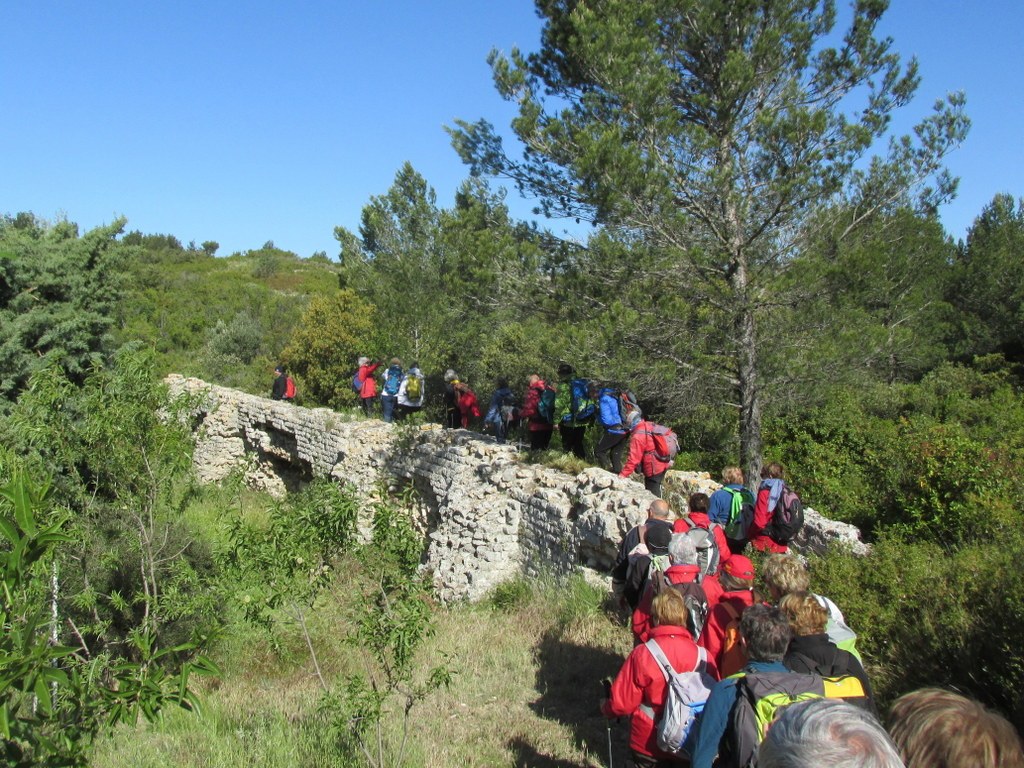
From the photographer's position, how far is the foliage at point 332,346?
1959 centimetres

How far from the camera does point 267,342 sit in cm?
2662

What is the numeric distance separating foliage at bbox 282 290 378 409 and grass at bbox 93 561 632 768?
38.4ft

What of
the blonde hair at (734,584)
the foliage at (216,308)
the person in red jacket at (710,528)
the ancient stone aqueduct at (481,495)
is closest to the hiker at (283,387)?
the ancient stone aqueduct at (481,495)

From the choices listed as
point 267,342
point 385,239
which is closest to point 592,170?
point 385,239

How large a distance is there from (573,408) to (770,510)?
3882mm

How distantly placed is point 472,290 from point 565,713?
5.52m

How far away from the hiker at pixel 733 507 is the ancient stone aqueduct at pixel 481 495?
2.23 feet

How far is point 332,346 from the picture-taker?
64.6 feet

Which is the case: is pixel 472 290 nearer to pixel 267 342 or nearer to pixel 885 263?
pixel 885 263

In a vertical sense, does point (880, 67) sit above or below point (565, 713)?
above

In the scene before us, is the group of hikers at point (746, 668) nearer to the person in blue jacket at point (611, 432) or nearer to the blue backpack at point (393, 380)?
the person in blue jacket at point (611, 432)

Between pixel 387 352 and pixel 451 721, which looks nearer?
pixel 451 721

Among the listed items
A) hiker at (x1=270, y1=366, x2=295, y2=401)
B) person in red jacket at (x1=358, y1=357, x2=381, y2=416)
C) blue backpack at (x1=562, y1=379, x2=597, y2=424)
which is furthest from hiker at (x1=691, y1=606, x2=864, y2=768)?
hiker at (x1=270, y1=366, x2=295, y2=401)

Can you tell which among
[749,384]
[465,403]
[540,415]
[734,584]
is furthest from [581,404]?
[734,584]
